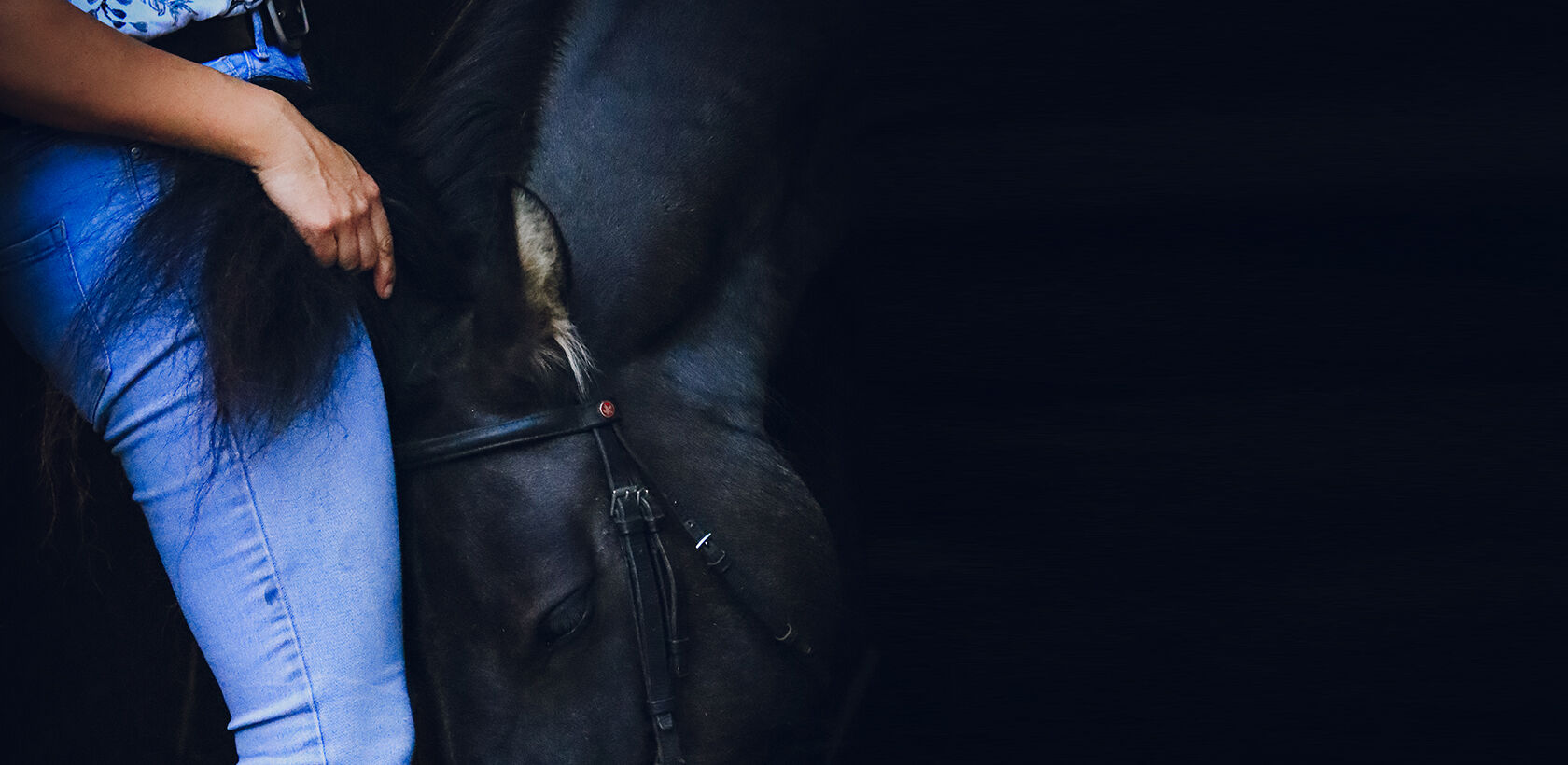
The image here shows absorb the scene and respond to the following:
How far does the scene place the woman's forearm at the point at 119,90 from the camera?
2.20 feet

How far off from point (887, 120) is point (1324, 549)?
0.52 m

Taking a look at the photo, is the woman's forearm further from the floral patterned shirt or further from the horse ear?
the horse ear

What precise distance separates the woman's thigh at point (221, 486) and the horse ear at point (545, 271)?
0.62 ft

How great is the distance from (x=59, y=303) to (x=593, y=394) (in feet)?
1.31

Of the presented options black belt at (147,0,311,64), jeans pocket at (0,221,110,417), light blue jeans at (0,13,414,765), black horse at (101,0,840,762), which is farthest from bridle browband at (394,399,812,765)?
black belt at (147,0,311,64)

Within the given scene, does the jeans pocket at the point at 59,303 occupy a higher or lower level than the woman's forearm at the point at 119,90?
lower

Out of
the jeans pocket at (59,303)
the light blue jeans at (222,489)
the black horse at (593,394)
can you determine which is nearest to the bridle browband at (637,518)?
the black horse at (593,394)

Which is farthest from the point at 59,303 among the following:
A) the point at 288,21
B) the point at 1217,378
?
the point at 1217,378

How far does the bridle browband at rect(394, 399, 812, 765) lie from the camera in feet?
2.96

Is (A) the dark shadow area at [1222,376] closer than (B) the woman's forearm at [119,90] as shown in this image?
No

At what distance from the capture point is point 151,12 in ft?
2.57

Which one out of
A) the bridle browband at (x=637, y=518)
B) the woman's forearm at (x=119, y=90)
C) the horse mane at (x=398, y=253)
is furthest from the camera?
the bridle browband at (x=637, y=518)

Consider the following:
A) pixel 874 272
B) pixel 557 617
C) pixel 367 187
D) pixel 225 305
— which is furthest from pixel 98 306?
pixel 874 272

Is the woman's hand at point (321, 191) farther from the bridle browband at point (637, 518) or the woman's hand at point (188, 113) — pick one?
the bridle browband at point (637, 518)
